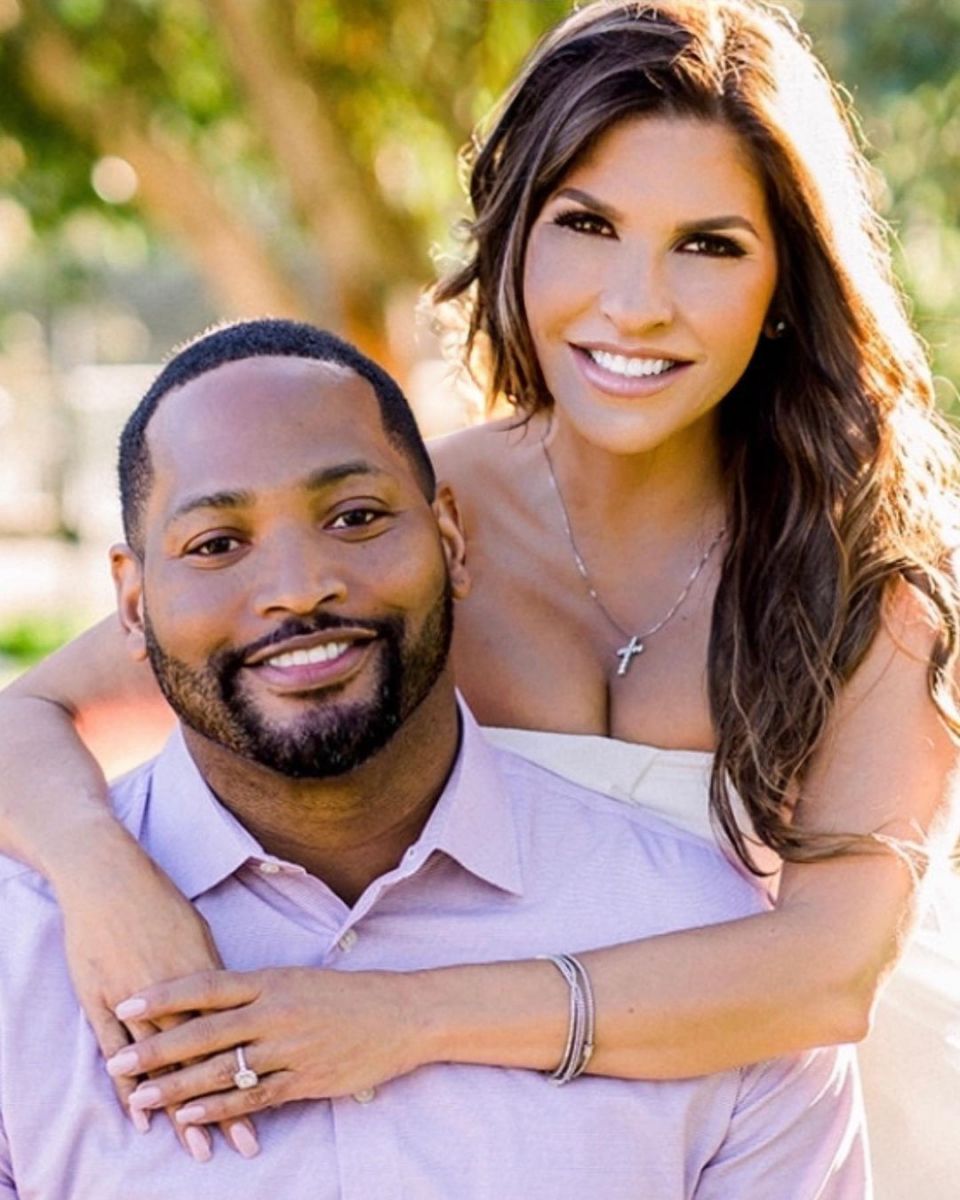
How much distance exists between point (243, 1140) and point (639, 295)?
1.43 metres

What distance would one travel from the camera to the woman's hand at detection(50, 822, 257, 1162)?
8.51ft

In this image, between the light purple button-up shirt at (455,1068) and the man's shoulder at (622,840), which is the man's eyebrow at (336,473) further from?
the man's shoulder at (622,840)

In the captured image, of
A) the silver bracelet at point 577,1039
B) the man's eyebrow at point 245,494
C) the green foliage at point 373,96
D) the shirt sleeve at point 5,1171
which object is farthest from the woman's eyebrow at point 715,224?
the green foliage at point 373,96


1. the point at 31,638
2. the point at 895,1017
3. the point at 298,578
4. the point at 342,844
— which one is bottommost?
the point at 31,638

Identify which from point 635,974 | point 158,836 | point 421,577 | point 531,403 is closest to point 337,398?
point 421,577

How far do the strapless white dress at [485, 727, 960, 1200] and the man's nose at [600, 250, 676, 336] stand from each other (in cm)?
69

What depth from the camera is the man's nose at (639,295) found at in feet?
10.8

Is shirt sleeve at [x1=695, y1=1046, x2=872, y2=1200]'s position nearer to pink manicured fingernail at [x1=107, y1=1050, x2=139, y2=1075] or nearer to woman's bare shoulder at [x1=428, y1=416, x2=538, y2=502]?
pink manicured fingernail at [x1=107, y1=1050, x2=139, y2=1075]

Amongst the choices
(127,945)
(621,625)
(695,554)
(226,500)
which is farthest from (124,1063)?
(695,554)

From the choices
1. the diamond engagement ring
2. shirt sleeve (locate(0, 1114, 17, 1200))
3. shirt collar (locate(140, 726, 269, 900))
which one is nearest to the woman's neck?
shirt collar (locate(140, 726, 269, 900))

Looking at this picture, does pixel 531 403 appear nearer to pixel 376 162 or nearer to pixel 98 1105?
pixel 98 1105

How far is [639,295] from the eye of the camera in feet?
10.8

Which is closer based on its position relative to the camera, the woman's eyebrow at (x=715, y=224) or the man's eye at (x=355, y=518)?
the man's eye at (x=355, y=518)

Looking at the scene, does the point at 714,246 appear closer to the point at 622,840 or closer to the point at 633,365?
the point at 633,365
